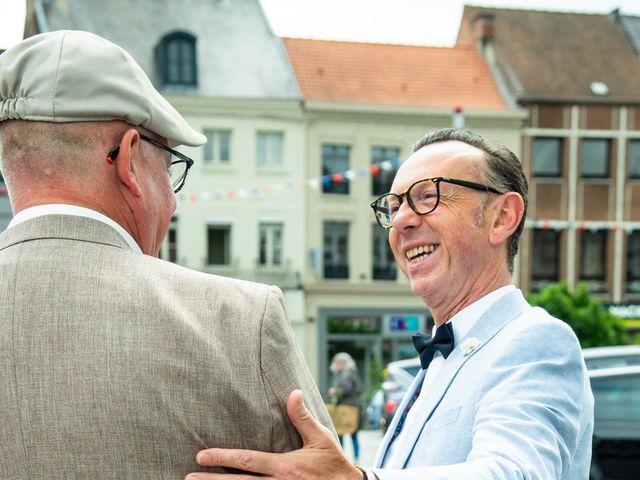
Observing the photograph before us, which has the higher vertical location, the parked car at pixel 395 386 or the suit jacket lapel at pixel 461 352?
the suit jacket lapel at pixel 461 352

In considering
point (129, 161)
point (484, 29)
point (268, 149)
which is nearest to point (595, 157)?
point (484, 29)

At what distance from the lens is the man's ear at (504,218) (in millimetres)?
2430

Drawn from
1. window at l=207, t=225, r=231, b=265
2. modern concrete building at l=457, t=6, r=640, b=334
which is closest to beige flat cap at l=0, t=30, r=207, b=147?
window at l=207, t=225, r=231, b=265

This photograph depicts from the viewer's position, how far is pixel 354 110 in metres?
26.1

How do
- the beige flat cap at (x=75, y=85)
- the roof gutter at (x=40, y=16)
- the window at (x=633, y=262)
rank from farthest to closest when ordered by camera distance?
the window at (x=633, y=262), the roof gutter at (x=40, y=16), the beige flat cap at (x=75, y=85)

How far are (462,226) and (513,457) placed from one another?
85cm

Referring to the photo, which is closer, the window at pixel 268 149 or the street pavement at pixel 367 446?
the street pavement at pixel 367 446

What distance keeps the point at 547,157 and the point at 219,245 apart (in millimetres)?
10515

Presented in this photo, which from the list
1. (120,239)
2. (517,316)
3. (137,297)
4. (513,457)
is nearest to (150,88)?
(120,239)

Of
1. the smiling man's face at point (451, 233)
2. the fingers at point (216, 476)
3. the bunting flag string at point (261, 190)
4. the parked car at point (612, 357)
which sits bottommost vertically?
the parked car at point (612, 357)

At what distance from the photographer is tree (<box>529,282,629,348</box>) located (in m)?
23.2

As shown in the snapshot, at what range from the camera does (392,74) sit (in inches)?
1097

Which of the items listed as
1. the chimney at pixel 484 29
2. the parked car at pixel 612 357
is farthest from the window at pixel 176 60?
the parked car at pixel 612 357

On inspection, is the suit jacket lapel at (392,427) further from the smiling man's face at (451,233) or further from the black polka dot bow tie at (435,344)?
the smiling man's face at (451,233)
